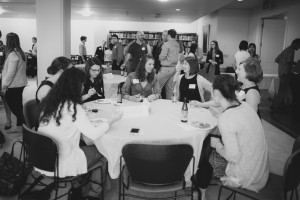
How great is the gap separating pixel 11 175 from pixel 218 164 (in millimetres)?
1900

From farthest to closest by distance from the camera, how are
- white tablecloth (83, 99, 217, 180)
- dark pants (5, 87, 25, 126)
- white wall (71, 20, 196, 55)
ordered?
white wall (71, 20, 196, 55) < dark pants (5, 87, 25, 126) < white tablecloth (83, 99, 217, 180)

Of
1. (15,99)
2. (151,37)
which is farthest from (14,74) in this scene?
(151,37)

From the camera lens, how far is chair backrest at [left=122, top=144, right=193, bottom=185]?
179 cm

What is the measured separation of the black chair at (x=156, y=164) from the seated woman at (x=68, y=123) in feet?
1.34

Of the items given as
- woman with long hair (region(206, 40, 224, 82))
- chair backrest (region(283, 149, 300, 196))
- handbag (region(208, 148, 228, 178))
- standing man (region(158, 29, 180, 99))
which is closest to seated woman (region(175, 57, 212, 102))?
handbag (region(208, 148, 228, 178))

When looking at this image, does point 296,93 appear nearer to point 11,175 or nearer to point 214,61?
point 214,61

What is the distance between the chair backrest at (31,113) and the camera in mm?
2705

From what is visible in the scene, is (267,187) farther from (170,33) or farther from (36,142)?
(170,33)

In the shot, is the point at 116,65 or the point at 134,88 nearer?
the point at 134,88

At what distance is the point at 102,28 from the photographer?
48.5 feet

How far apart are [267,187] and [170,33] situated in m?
4.63

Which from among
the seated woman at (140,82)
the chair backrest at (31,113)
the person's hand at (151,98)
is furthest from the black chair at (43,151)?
the seated woman at (140,82)

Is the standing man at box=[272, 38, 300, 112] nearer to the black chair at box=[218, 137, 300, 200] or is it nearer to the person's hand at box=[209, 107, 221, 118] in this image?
the person's hand at box=[209, 107, 221, 118]

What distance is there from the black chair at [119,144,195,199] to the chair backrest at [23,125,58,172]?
0.53 metres
